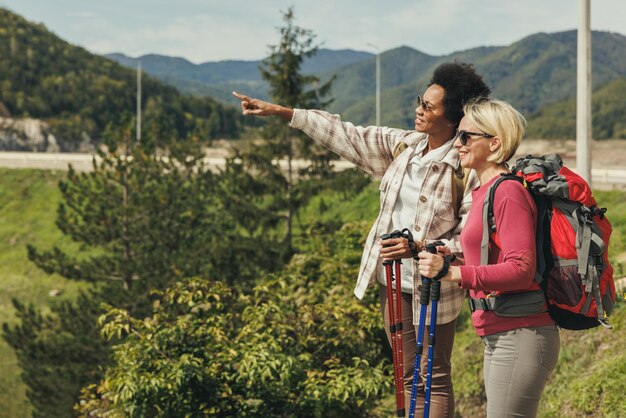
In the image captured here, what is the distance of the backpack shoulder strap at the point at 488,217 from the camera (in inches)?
119

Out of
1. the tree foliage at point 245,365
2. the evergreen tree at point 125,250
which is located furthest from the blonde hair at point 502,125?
the evergreen tree at point 125,250

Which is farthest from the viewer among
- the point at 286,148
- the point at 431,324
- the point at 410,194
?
the point at 286,148

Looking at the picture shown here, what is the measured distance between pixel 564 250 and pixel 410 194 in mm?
981

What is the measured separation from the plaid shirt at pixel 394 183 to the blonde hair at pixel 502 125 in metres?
0.55

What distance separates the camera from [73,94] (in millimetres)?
69500

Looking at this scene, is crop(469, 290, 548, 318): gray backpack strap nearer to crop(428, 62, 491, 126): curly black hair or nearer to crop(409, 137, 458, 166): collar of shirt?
crop(409, 137, 458, 166): collar of shirt

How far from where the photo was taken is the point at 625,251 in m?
13.1

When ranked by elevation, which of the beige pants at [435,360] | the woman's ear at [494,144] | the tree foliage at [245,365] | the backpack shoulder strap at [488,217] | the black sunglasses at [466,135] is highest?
the black sunglasses at [466,135]

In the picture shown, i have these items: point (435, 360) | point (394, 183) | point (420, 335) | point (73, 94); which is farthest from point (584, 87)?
point (73, 94)

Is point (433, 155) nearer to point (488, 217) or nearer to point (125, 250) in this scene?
point (488, 217)

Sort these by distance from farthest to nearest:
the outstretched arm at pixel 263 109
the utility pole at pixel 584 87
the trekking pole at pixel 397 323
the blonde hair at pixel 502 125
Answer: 1. the utility pole at pixel 584 87
2. the outstretched arm at pixel 263 109
3. the trekking pole at pixel 397 323
4. the blonde hair at pixel 502 125

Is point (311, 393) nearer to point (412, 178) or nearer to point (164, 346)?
point (164, 346)

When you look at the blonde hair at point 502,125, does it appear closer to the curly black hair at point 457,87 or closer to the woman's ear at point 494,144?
the woman's ear at point 494,144

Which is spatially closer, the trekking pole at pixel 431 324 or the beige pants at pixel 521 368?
the beige pants at pixel 521 368
